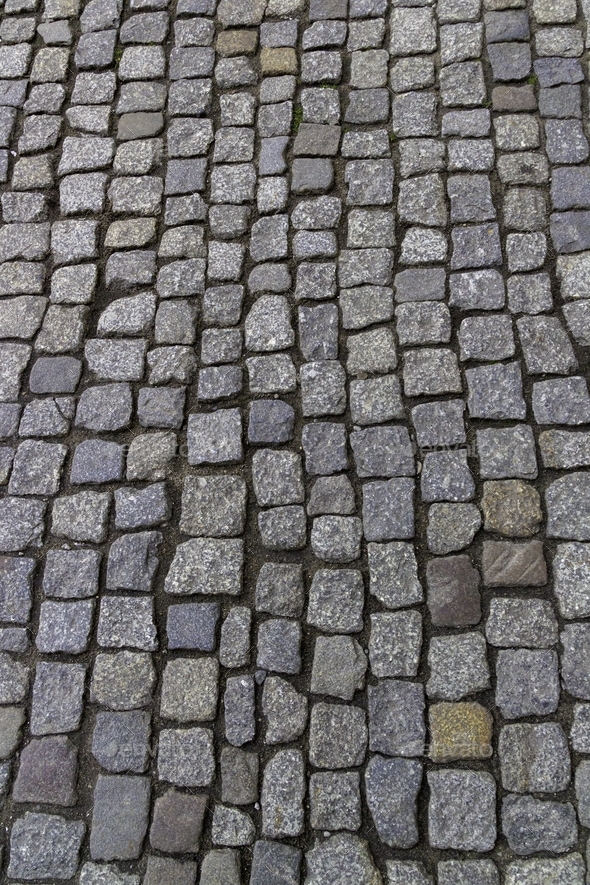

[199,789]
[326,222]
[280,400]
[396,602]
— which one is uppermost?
[326,222]

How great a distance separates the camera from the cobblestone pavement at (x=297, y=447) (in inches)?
115

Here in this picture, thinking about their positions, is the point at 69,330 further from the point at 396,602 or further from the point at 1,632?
the point at 396,602

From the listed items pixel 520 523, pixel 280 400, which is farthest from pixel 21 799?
pixel 520 523

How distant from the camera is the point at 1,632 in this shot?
10.7ft

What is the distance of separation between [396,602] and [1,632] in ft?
5.14

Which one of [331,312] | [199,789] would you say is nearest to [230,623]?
[199,789]

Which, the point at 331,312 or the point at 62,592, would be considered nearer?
the point at 62,592

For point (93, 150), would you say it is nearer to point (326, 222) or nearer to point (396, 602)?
point (326, 222)

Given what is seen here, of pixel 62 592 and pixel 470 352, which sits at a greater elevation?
pixel 470 352

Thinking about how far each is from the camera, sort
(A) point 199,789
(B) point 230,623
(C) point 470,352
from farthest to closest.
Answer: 1. (C) point 470,352
2. (B) point 230,623
3. (A) point 199,789

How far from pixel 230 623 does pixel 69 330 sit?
161 centimetres

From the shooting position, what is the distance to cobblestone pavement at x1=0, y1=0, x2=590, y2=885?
9.57ft

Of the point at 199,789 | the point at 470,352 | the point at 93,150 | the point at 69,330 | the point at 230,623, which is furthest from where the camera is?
the point at 93,150

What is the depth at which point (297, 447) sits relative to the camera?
3.45 metres
